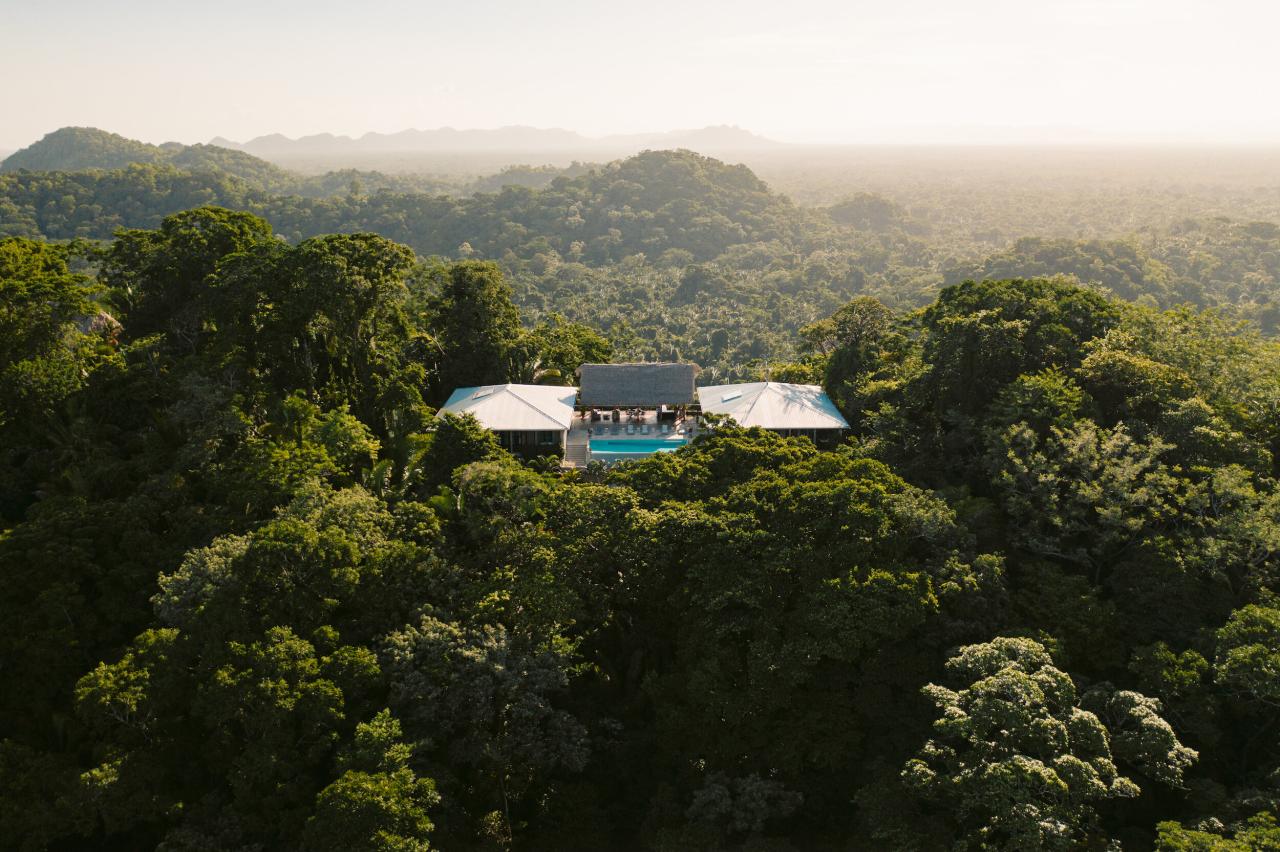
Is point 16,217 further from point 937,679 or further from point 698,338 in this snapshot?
point 937,679

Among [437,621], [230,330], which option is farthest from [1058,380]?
[230,330]

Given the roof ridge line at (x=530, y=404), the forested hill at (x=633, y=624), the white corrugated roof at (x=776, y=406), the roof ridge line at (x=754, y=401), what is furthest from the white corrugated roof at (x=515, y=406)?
the roof ridge line at (x=754, y=401)

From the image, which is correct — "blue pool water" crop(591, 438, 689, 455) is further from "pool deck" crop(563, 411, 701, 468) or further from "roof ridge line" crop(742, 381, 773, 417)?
"roof ridge line" crop(742, 381, 773, 417)

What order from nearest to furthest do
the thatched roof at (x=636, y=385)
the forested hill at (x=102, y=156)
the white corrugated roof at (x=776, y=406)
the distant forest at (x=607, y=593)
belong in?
the distant forest at (x=607, y=593) → the white corrugated roof at (x=776, y=406) → the thatched roof at (x=636, y=385) → the forested hill at (x=102, y=156)

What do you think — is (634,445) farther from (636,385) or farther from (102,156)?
(102,156)

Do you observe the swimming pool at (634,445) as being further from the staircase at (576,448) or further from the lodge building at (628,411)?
the staircase at (576,448)

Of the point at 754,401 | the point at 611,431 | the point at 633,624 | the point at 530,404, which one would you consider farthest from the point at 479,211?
the point at 633,624
